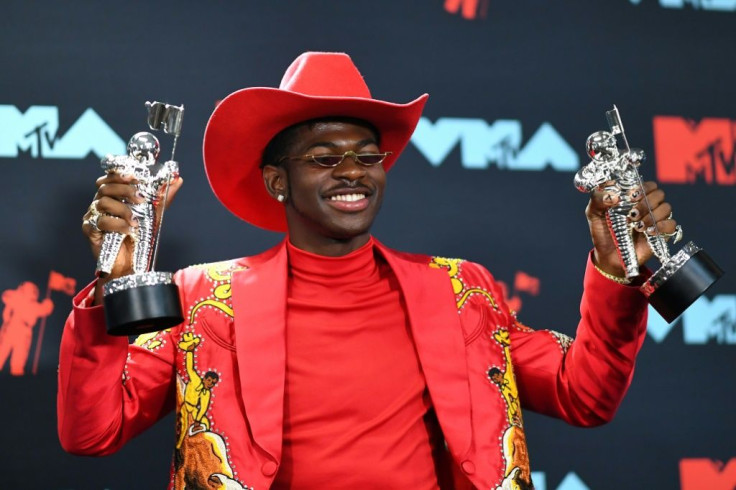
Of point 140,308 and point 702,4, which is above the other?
point 702,4

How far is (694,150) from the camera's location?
10.4 feet

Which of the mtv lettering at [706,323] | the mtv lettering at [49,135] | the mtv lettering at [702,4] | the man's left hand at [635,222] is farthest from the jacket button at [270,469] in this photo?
the mtv lettering at [702,4]

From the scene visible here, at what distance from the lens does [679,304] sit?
6.40ft

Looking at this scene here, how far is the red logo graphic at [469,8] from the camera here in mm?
3053

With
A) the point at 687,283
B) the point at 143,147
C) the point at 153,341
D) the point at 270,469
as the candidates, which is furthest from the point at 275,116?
the point at 687,283

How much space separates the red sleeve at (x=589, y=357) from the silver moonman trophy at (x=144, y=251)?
3.06 ft

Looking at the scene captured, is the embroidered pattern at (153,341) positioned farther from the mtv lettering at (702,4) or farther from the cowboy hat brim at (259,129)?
the mtv lettering at (702,4)

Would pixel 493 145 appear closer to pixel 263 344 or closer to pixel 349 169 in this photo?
pixel 349 169

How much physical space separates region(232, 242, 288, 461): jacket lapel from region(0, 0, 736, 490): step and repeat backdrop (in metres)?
0.49

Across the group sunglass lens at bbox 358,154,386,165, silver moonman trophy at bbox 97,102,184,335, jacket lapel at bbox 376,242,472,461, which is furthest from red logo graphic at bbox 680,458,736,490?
silver moonman trophy at bbox 97,102,184,335

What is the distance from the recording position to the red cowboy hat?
2369 millimetres

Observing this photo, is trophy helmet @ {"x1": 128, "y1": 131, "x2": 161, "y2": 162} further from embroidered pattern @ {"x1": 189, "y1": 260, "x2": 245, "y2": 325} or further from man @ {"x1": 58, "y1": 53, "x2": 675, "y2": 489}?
embroidered pattern @ {"x1": 189, "y1": 260, "x2": 245, "y2": 325}

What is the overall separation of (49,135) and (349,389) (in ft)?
3.78

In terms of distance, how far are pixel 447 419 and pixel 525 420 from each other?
823 millimetres
